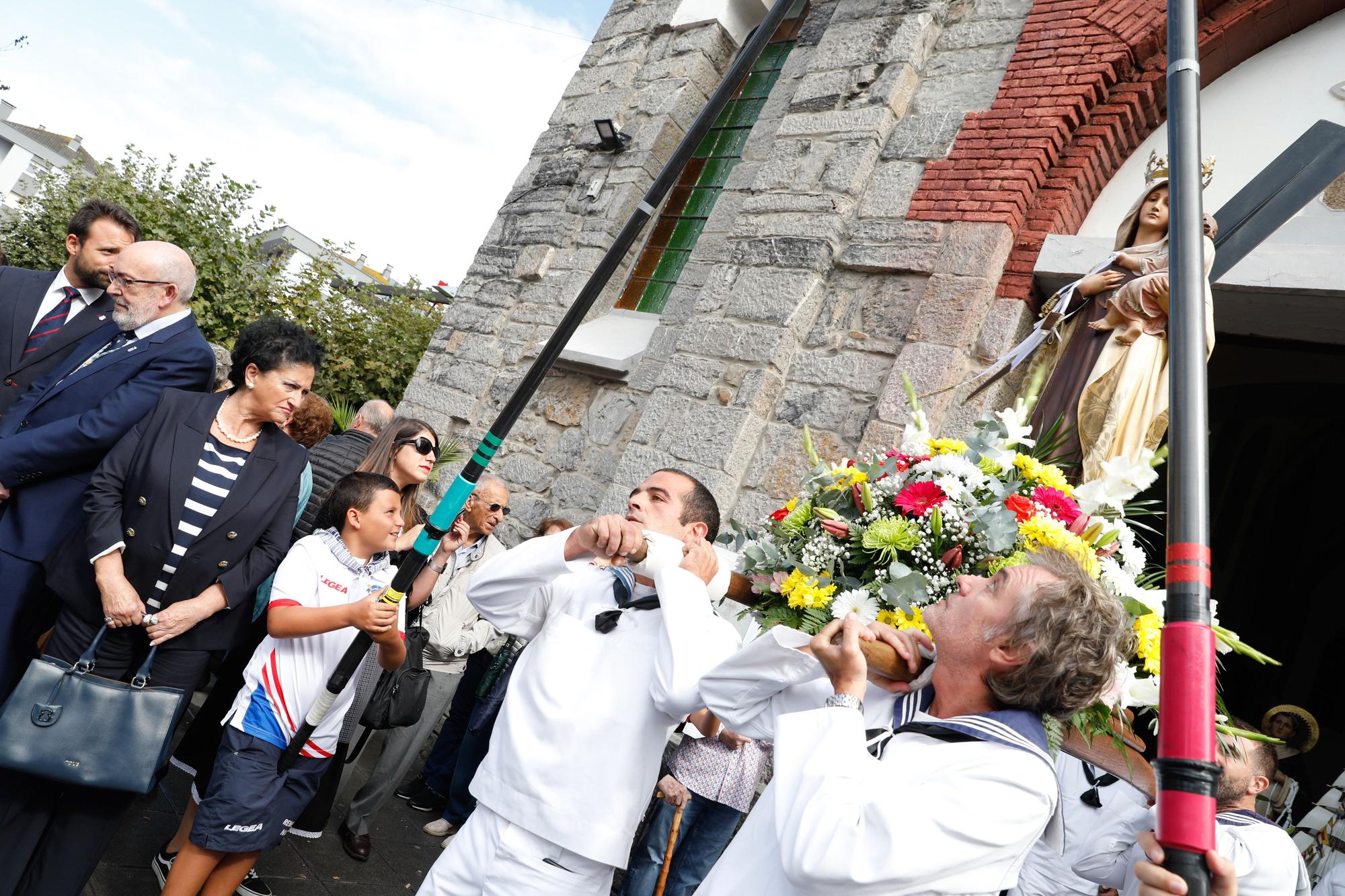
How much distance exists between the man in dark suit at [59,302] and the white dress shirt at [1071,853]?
4.60m

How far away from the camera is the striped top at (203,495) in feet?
10.7

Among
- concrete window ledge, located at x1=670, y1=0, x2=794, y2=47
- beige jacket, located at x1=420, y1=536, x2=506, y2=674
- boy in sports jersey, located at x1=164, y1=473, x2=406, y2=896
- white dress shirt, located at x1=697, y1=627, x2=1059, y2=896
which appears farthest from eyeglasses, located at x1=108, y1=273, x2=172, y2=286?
concrete window ledge, located at x1=670, y1=0, x2=794, y2=47

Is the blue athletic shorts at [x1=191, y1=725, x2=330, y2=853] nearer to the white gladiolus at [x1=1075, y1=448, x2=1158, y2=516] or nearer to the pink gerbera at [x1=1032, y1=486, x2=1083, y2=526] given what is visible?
the pink gerbera at [x1=1032, y1=486, x2=1083, y2=526]

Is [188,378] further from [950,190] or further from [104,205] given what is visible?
[950,190]

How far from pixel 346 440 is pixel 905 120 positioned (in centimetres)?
443

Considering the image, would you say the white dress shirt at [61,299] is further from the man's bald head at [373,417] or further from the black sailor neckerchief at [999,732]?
the black sailor neckerchief at [999,732]

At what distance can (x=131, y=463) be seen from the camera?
3293 mm

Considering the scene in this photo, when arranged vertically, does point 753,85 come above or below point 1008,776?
above

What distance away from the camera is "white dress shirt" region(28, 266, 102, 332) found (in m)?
3.97

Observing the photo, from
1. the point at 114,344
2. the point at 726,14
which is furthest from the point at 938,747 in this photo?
the point at 726,14

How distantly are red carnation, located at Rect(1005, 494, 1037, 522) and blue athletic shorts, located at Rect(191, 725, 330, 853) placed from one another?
2.64 m

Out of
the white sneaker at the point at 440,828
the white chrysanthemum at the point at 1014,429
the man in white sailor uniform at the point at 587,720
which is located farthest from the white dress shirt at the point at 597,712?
the white sneaker at the point at 440,828

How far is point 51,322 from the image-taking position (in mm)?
3975

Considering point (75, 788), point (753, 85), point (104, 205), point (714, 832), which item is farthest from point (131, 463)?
point (753, 85)
